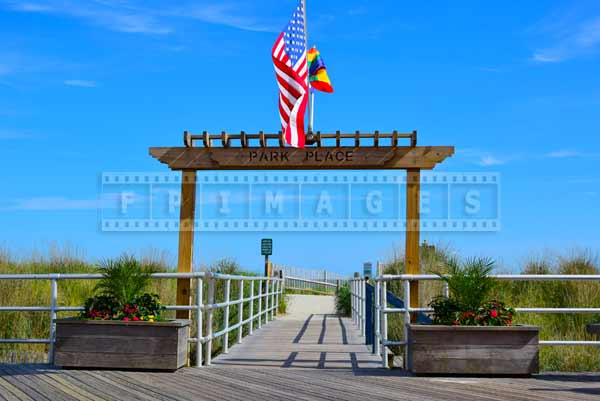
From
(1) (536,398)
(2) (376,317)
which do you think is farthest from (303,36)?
→ (1) (536,398)

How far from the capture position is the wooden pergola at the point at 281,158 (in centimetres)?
1004

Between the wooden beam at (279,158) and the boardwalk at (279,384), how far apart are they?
9.02 feet

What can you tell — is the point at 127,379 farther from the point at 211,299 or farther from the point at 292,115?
the point at 292,115

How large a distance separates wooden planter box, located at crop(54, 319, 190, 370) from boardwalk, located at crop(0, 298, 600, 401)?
0.15 m

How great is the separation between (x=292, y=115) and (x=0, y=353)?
666 centimetres

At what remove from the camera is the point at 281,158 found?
1034 centimetres

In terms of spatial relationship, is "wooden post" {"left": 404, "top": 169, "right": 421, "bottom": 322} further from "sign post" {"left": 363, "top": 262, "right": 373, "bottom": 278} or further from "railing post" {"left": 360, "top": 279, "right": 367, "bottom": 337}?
"sign post" {"left": 363, "top": 262, "right": 373, "bottom": 278}

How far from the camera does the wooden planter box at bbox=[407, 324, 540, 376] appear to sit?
314 inches

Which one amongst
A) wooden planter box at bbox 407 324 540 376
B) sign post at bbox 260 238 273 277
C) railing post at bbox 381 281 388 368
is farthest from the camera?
sign post at bbox 260 238 273 277

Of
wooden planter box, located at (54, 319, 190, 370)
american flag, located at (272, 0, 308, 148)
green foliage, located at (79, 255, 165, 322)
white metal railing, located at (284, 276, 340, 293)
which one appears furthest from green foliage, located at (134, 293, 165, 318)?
white metal railing, located at (284, 276, 340, 293)

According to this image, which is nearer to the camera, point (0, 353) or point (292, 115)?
point (292, 115)

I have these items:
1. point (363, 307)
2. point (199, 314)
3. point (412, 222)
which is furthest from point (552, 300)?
point (199, 314)

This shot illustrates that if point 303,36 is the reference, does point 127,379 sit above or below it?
below

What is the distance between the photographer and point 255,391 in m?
7.01
